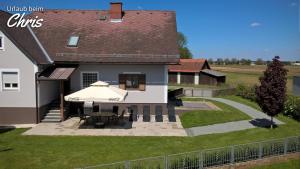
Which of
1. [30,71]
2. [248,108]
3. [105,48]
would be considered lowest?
[248,108]

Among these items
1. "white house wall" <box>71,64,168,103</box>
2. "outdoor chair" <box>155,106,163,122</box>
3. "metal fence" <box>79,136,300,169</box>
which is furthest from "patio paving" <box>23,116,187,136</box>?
"metal fence" <box>79,136,300,169</box>

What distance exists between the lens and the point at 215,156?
35.9 ft

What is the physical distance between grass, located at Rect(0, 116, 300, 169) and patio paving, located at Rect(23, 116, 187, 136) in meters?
0.79

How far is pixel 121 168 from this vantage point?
390 inches

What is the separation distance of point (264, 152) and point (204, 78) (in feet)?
137

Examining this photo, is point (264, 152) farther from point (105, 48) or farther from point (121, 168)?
point (105, 48)

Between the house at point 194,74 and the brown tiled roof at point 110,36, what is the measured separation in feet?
94.6

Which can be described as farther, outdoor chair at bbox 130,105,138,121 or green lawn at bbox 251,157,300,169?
outdoor chair at bbox 130,105,138,121

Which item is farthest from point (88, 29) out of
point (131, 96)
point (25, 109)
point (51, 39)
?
point (25, 109)

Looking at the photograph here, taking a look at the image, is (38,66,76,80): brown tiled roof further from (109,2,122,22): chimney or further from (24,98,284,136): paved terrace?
(109,2,122,22): chimney

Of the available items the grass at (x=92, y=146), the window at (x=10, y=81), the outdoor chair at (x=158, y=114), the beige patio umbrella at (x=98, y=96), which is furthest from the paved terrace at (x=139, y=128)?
the window at (x=10, y=81)

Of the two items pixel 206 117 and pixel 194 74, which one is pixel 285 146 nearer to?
pixel 206 117

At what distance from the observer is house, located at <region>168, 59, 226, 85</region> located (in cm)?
5234

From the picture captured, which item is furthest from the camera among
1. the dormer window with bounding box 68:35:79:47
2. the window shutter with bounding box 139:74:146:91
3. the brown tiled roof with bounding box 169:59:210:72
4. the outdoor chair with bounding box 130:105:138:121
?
the brown tiled roof with bounding box 169:59:210:72
